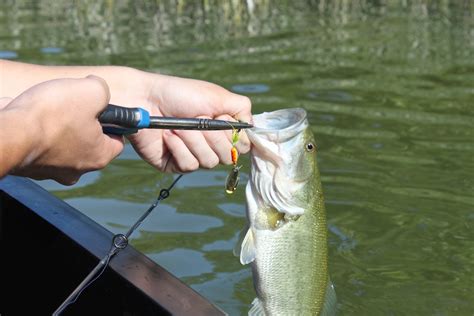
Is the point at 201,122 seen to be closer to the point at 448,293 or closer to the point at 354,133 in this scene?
the point at 448,293

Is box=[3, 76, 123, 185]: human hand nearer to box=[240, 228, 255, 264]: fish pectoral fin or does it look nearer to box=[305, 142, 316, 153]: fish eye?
box=[240, 228, 255, 264]: fish pectoral fin

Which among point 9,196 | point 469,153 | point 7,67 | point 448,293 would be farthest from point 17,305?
point 469,153

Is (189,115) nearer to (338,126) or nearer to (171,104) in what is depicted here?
(171,104)

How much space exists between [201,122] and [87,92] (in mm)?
A: 456

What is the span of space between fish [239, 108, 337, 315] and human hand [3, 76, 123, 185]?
53cm

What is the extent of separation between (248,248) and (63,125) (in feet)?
2.49

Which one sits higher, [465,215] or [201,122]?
[201,122]

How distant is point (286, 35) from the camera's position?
11.9 meters

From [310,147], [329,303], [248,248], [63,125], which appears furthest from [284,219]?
[63,125]

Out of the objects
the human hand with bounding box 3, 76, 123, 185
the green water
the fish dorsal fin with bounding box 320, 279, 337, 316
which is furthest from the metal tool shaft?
the green water

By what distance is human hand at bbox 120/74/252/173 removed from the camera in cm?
304

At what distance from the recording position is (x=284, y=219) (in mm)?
2848

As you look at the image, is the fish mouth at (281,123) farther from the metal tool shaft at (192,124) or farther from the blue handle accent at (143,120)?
the blue handle accent at (143,120)

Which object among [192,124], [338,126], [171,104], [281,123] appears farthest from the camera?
[338,126]
